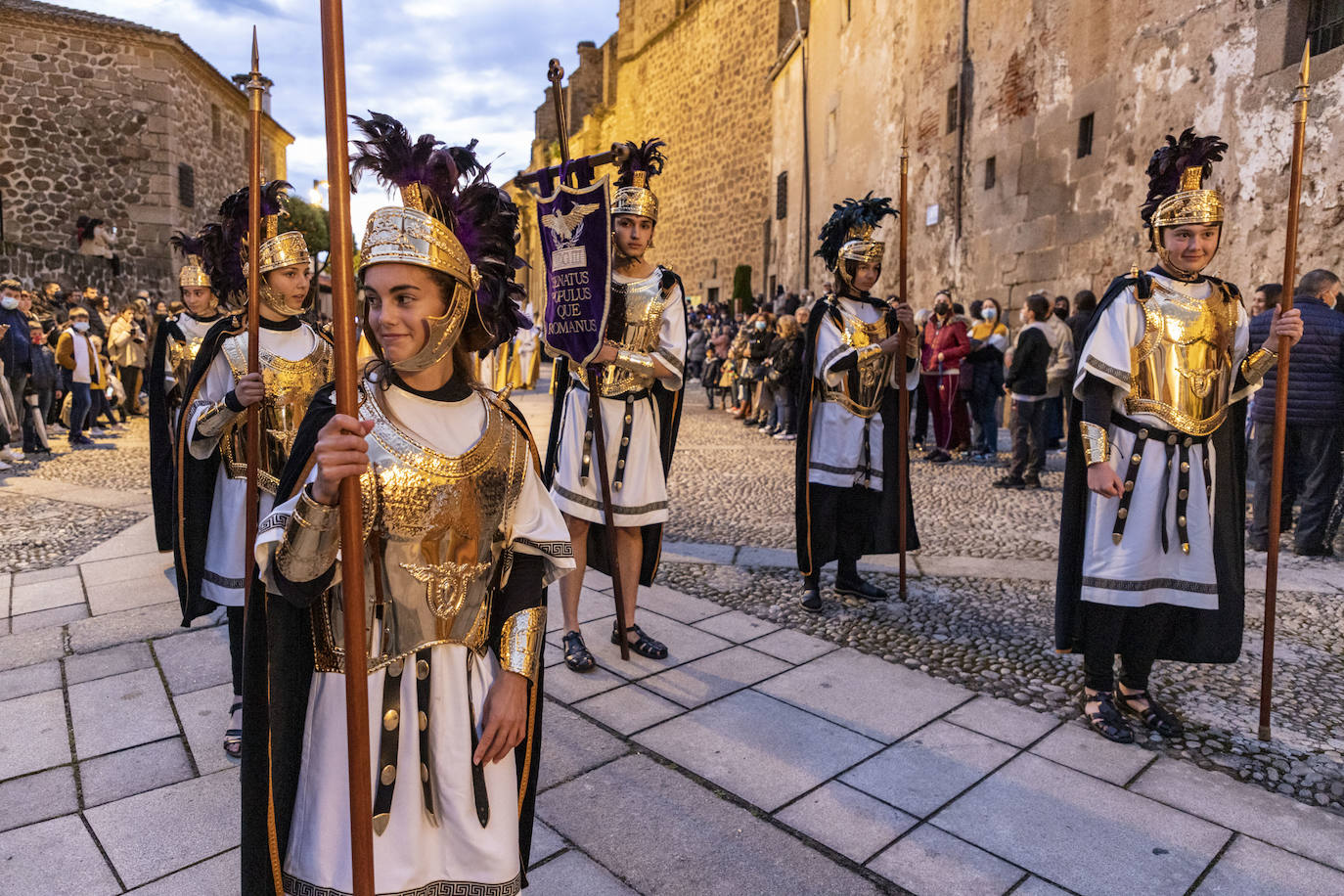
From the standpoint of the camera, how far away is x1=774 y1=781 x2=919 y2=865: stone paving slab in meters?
2.59

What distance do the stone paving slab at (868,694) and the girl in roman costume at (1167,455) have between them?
64 centimetres

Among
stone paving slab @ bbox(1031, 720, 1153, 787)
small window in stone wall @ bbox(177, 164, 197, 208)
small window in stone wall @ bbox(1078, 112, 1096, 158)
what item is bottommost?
stone paving slab @ bbox(1031, 720, 1153, 787)

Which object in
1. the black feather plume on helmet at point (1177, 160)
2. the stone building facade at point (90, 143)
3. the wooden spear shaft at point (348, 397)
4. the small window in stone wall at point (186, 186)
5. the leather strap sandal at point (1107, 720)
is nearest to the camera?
the wooden spear shaft at point (348, 397)

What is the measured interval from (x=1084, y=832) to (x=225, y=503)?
3.33 m

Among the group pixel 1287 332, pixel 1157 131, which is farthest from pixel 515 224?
pixel 1157 131

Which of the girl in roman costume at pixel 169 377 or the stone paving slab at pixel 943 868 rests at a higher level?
the girl in roman costume at pixel 169 377

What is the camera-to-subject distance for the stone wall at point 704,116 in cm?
2694

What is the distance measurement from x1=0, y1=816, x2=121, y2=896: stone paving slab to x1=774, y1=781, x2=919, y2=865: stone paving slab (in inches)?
79.7

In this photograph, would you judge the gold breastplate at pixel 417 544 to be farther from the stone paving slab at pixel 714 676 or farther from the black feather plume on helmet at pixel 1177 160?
the black feather plume on helmet at pixel 1177 160

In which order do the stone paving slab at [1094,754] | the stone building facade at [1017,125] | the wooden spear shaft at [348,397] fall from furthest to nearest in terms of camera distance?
the stone building facade at [1017,125], the stone paving slab at [1094,754], the wooden spear shaft at [348,397]

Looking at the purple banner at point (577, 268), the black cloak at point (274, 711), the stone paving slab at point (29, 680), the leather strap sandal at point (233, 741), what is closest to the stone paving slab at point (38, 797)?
the leather strap sandal at point (233, 741)

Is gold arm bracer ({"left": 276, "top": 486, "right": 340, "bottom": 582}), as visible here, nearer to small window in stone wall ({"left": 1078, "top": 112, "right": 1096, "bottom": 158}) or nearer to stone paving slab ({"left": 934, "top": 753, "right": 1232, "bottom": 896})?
stone paving slab ({"left": 934, "top": 753, "right": 1232, "bottom": 896})

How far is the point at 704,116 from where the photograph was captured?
29.9 meters

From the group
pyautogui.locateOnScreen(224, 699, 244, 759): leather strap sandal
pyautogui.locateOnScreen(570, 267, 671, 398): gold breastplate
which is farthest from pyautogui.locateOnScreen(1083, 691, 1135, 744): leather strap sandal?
pyautogui.locateOnScreen(224, 699, 244, 759): leather strap sandal
